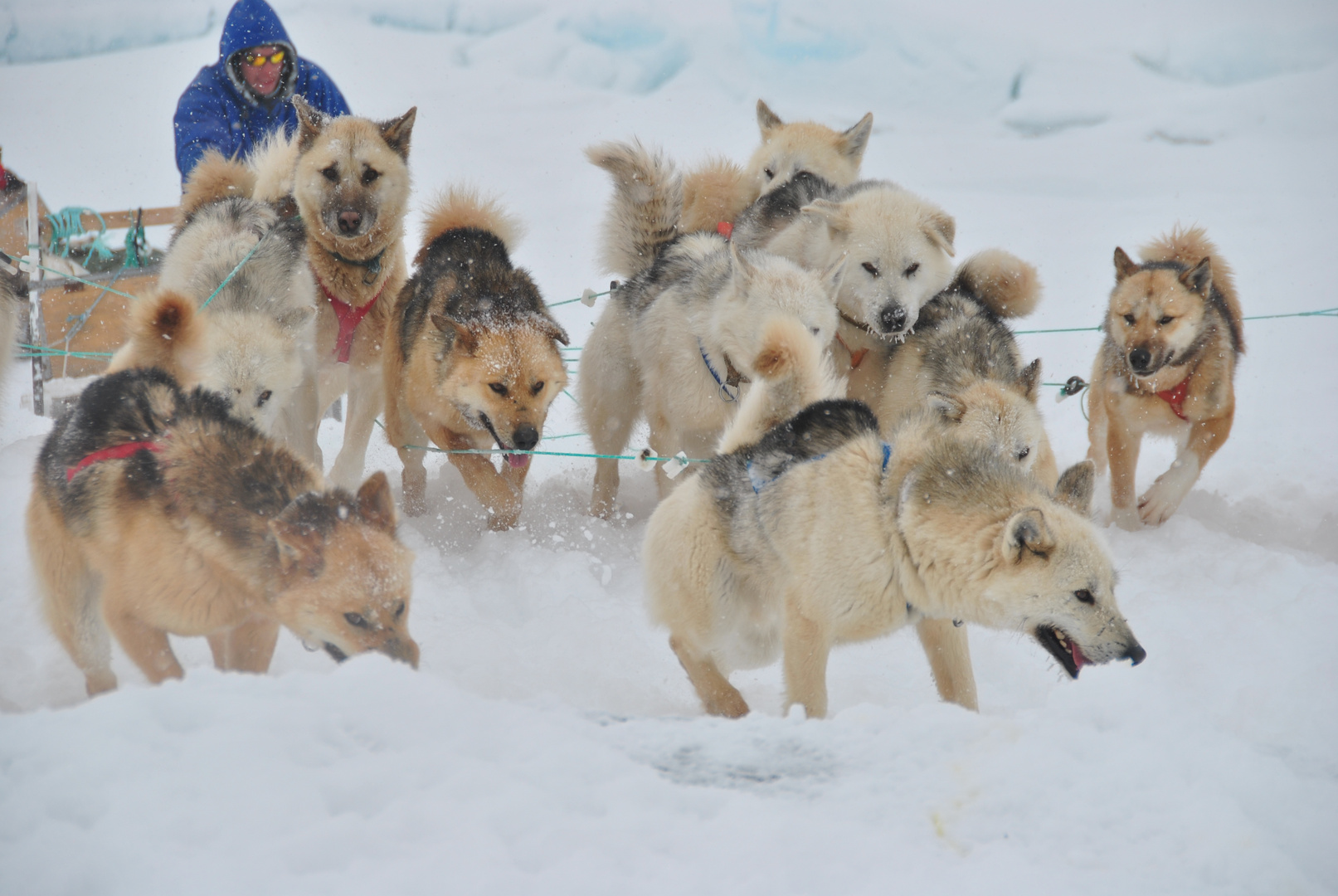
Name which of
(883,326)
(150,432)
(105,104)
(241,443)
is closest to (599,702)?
(241,443)

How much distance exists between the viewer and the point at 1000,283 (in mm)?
4336

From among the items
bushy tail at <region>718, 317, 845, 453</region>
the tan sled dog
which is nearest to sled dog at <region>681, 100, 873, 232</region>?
the tan sled dog

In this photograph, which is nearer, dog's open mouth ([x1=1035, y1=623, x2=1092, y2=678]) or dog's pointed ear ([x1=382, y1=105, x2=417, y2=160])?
dog's open mouth ([x1=1035, y1=623, x2=1092, y2=678])

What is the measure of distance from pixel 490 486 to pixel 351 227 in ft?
4.87

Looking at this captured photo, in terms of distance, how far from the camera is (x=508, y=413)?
3779 mm

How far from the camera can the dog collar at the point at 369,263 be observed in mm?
4629

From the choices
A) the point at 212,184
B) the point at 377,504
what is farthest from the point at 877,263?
the point at 212,184

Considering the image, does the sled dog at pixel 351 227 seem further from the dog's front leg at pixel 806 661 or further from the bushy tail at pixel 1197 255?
the bushy tail at pixel 1197 255

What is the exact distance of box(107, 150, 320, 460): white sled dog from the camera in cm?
297

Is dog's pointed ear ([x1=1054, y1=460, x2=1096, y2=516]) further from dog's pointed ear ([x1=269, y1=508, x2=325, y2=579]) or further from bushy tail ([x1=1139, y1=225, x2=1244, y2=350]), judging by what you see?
bushy tail ([x1=1139, y1=225, x2=1244, y2=350])

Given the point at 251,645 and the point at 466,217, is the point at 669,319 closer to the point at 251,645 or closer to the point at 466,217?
the point at 466,217

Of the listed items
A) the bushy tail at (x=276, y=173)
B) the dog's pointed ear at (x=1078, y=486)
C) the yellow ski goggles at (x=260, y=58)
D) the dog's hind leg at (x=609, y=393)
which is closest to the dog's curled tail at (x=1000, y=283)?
the dog's hind leg at (x=609, y=393)

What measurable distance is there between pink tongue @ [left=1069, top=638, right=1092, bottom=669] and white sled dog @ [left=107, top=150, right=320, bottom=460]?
104 inches

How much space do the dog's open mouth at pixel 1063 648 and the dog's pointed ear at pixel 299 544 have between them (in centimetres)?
181
